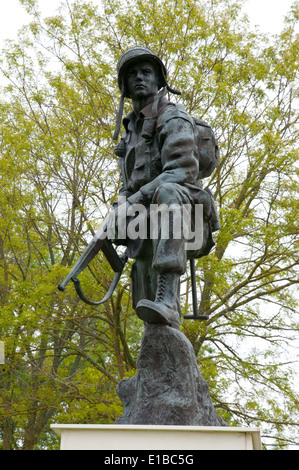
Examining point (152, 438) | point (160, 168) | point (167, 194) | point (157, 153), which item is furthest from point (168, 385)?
point (157, 153)

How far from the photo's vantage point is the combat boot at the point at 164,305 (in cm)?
391

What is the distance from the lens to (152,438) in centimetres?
332

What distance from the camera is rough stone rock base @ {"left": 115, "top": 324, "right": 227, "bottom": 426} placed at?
3848mm

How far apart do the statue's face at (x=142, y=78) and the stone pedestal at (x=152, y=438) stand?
2681mm

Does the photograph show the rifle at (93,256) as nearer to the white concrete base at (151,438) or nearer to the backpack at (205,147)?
the backpack at (205,147)

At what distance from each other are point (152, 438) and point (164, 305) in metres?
0.97

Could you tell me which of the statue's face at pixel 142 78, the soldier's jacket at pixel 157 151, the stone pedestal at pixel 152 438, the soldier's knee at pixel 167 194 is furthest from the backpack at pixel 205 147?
the stone pedestal at pixel 152 438

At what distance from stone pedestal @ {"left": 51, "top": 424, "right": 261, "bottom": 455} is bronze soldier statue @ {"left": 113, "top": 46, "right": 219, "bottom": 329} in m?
0.82

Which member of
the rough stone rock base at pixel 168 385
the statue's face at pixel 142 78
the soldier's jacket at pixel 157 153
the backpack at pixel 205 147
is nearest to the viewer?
the rough stone rock base at pixel 168 385

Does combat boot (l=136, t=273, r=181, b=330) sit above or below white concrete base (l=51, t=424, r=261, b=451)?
above

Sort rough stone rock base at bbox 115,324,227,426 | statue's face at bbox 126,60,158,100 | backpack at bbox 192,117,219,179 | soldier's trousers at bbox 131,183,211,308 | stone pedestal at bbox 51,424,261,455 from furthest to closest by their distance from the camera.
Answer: statue's face at bbox 126,60,158,100
backpack at bbox 192,117,219,179
soldier's trousers at bbox 131,183,211,308
rough stone rock base at bbox 115,324,227,426
stone pedestal at bbox 51,424,261,455

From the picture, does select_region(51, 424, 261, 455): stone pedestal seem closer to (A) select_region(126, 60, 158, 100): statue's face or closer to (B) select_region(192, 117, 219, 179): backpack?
(B) select_region(192, 117, 219, 179): backpack

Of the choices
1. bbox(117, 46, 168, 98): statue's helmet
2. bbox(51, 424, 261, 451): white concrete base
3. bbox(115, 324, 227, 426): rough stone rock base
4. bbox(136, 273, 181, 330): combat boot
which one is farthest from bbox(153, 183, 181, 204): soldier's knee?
bbox(51, 424, 261, 451): white concrete base

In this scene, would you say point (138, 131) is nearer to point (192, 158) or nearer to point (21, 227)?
point (192, 158)
